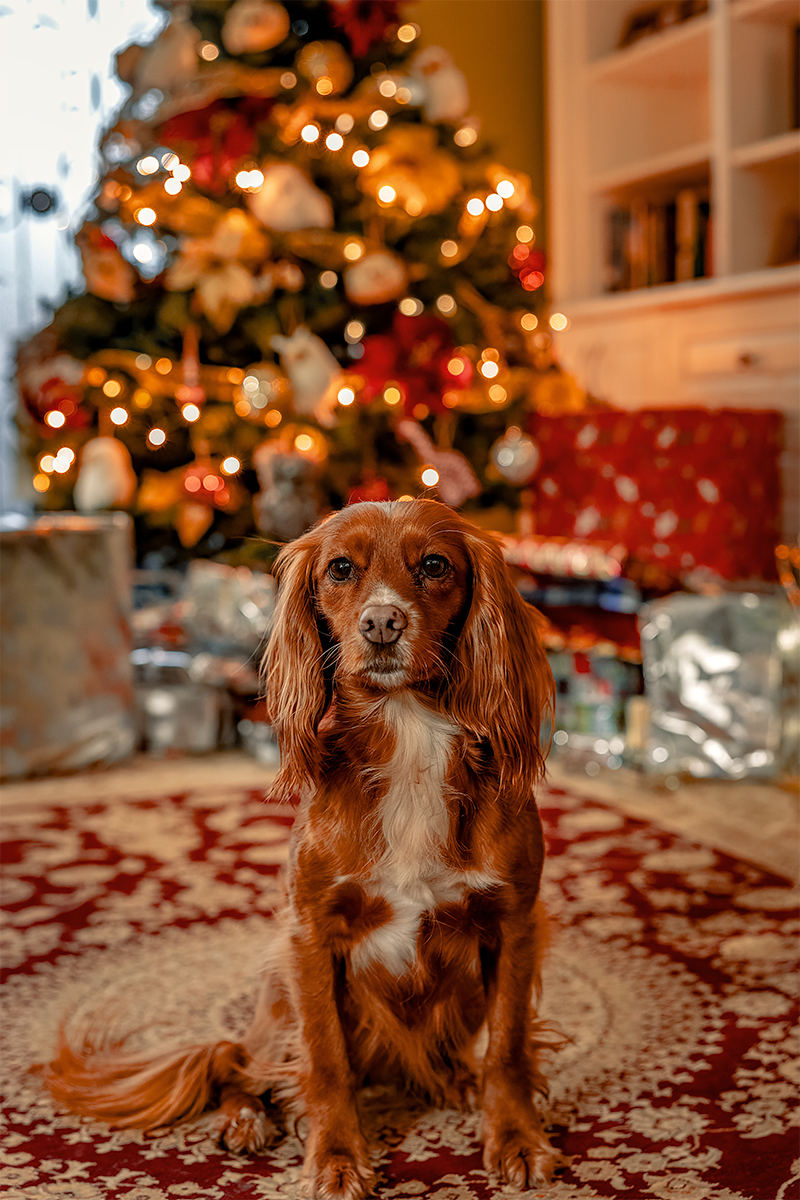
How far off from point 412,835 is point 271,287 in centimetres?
247

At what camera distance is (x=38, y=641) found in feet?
8.55

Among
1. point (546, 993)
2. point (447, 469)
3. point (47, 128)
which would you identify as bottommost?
point (546, 993)

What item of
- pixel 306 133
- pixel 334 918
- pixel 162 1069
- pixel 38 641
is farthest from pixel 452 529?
pixel 306 133

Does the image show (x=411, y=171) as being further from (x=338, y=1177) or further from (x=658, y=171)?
(x=338, y=1177)

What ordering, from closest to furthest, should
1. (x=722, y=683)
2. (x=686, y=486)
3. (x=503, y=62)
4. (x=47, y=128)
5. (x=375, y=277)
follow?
(x=722, y=683) → (x=686, y=486) → (x=375, y=277) → (x=47, y=128) → (x=503, y=62)

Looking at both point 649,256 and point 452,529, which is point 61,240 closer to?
point 649,256

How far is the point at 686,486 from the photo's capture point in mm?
2996

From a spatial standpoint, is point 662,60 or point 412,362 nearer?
point 412,362

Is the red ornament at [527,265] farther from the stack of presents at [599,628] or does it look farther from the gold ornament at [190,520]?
the gold ornament at [190,520]

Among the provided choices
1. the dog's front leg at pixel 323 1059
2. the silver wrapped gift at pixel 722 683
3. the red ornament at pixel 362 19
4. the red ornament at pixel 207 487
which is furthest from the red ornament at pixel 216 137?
the dog's front leg at pixel 323 1059

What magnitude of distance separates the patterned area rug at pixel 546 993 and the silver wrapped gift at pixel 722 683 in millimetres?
280

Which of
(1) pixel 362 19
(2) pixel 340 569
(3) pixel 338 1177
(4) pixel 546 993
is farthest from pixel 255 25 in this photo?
(3) pixel 338 1177

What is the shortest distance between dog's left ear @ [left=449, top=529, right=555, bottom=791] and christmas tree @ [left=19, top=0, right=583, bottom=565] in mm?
1960

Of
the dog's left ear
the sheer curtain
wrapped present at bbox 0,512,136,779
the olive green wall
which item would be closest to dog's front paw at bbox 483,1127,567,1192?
the dog's left ear
